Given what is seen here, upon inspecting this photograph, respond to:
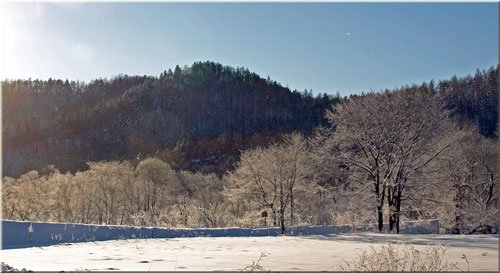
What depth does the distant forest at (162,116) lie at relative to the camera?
451 feet

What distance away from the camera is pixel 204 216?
38219mm

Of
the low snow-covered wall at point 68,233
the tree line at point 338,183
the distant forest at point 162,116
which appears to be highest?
the distant forest at point 162,116

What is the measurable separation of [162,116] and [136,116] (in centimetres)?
969

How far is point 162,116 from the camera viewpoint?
171875 millimetres

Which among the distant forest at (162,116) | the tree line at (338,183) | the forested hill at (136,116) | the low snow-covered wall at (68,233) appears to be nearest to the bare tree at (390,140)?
the tree line at (338,183)

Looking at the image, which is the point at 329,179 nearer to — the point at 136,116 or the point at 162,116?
the point at 162,116

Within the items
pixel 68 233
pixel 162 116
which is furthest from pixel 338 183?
pixel 162 116

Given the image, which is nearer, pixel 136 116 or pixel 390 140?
pixel 390 140

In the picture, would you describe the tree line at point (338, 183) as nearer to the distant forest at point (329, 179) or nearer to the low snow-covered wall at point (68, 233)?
the distant forest at point (329, 179)

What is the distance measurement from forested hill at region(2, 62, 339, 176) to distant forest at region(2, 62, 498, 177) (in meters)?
0.33

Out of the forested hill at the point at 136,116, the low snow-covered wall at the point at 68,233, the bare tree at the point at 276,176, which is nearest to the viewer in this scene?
the low snow-covered wall at the point at 68,233

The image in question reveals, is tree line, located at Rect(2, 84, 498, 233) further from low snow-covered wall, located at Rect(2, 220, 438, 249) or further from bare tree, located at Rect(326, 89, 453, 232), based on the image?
low snow-covered wall, located at Rect(2, 220, 438, 249)

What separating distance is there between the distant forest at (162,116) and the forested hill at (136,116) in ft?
1.09

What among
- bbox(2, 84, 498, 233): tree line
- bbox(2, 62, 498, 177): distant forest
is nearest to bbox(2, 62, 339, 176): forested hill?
bbox(2, 62, 498, 177): distant forest
